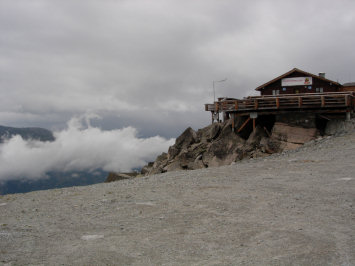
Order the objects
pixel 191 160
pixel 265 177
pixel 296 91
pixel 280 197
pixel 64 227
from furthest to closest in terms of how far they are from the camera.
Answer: pixel 296 91 → pixel 191 160 → pixel 265 177 → pixel 280 197 → pixel 64 227

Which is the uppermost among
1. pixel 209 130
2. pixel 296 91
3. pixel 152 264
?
pixel 296 91

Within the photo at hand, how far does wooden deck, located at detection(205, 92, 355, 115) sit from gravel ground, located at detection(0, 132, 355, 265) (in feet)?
45.1

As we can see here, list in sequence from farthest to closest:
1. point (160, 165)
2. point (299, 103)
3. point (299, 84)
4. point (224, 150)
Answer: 1. point (299, 84)
2. point (160, 165)
3. point (224, 150)
4. point (299, 103)

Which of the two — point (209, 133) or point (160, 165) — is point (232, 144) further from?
point (160, 165)

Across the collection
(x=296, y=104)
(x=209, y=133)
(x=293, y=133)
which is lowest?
(x=293, y=133)

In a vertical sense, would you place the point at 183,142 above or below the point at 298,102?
below

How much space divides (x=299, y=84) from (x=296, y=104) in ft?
46.5

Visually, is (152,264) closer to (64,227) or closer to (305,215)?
(64,227)

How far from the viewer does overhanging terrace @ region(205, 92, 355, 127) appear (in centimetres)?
2756

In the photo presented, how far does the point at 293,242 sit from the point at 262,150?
2019cm

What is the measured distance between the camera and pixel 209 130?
111 feet

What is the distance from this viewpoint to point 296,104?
2827 cm

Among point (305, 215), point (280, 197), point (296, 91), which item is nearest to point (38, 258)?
point (305, 215)

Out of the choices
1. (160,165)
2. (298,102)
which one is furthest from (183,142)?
(298,102)
